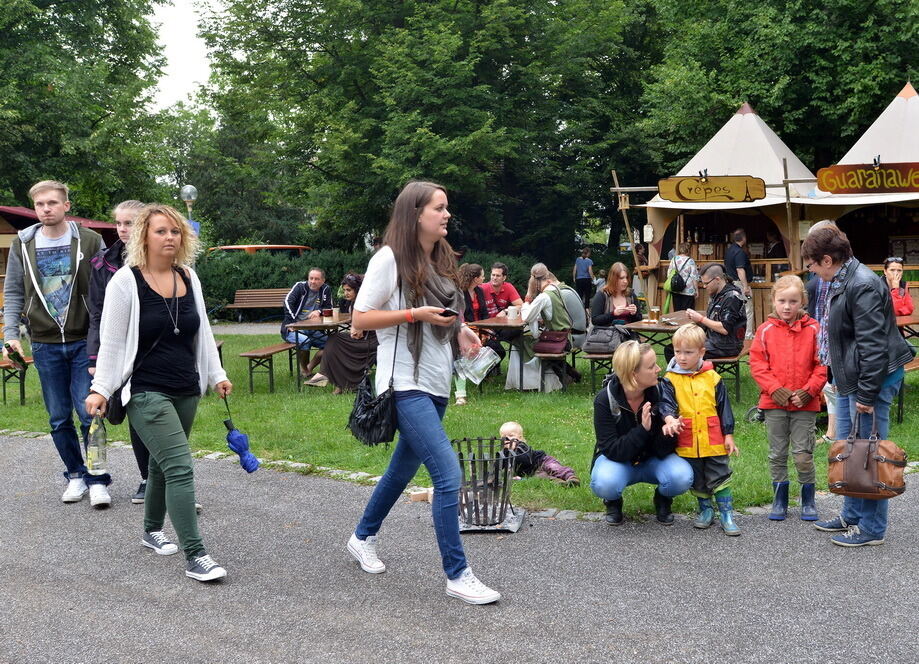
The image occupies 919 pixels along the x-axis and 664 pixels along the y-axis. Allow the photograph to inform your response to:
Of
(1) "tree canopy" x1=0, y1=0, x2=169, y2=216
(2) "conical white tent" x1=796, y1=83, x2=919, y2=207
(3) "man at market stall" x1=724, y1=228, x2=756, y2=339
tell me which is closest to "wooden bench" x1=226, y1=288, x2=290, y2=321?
(1) "tree canopy" x1=0, y1=0, x2=169, y2=216

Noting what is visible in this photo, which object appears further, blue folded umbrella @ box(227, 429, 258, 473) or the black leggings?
the black leggings

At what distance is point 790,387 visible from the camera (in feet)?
18.0

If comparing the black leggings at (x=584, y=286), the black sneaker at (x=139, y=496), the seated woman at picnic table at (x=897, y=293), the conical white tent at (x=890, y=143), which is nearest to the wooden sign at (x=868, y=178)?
the conical white tent at (x=890, y=143)

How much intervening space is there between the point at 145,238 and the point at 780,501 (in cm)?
379

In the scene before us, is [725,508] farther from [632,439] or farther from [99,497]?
[99,497]

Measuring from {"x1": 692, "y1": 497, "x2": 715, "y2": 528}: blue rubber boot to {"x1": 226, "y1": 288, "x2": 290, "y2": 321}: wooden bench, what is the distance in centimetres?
2081

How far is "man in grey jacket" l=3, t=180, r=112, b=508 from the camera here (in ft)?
19.8

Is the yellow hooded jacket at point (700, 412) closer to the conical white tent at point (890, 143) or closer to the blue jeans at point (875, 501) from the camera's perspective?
the blue jeans at point (875, 501)

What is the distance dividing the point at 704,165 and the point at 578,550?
1721cm

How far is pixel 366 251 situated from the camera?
29484mm

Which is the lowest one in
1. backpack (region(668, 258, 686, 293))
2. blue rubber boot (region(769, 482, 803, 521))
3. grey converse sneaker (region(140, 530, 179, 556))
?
grey converse sneaker (region(140, 530, 179, 556))

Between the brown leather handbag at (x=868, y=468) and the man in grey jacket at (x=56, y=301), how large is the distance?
4.40m

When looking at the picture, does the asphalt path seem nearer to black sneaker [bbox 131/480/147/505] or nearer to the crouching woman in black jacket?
black sneaker [bbox 131/480/147/505]

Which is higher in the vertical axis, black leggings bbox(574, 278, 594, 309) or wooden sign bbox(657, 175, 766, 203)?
wooden sign bbox(657, 175, 766, 203)
